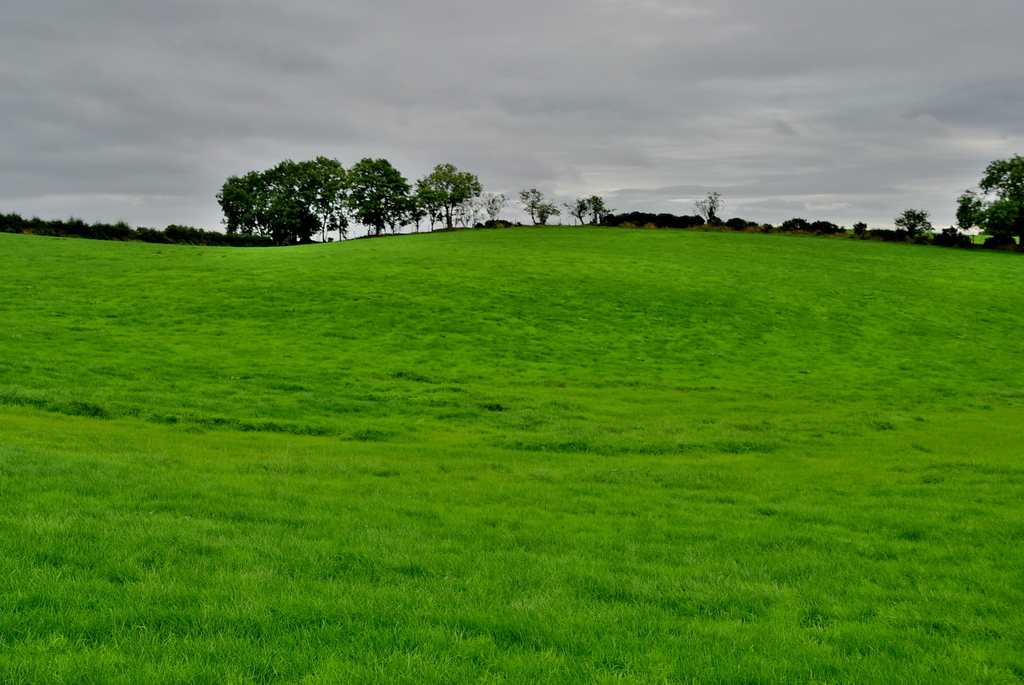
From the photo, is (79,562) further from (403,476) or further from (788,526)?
(788,526)

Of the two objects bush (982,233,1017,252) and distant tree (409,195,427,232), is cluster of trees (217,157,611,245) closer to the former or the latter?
distant tree (409,195,427,232)

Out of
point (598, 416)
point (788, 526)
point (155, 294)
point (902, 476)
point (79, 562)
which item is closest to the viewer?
point (79, 562)

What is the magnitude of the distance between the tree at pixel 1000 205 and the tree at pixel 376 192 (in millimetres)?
77057

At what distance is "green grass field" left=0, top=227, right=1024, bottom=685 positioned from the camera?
17.8 ft

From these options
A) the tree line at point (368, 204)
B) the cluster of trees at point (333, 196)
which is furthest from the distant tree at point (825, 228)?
the cluster of trees at point (333, 196)

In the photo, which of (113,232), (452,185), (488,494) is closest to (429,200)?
(452,185)

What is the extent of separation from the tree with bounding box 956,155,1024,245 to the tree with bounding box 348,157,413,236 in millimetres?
77057

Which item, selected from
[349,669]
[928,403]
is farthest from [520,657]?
[928,403]

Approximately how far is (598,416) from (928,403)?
1356cm

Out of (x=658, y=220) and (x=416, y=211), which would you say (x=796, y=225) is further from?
(x=416, y=211)

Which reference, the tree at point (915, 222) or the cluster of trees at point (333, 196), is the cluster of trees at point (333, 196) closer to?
the cluster of trees at point (333, 196)

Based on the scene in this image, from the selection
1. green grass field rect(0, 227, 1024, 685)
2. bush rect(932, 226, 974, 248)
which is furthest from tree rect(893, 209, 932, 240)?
green grass field rect(0, 227, 1024, 685)

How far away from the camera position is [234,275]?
131 ft

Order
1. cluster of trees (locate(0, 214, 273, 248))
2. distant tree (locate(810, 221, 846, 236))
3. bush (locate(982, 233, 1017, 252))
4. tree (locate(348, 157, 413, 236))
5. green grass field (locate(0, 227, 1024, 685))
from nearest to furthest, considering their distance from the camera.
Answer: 1. green grass field (locate(0, 227, 1024, 685))
2. cluster of trees (locate(0, 214, 273, 248))
3. bush (locate(982, 233, 1017, 252))
4. distant tree (locate(810, 221, 846, 236))
5. tree (locate(348, 157, 413, 236))
